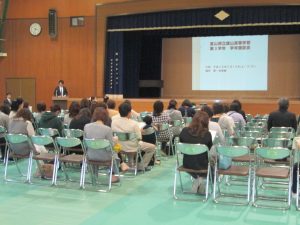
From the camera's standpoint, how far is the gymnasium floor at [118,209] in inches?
197

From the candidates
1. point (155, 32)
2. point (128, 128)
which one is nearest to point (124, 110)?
point (128, 128)

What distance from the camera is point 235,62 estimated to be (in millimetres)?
17453

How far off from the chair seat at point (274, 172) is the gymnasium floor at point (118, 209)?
0.43 metres

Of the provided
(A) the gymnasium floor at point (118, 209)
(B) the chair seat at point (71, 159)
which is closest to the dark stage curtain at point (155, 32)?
(A) the gymnasium floor at point (118, 209)

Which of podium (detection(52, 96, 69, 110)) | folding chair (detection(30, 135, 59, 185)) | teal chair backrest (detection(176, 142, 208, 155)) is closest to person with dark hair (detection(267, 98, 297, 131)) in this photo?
teal chair backrest (detection(176, 142, 208, 155))

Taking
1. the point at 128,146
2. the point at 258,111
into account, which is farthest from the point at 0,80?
the point at 128,146

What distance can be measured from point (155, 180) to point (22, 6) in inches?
549

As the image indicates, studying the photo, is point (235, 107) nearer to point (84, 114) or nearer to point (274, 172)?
point (84, 114)

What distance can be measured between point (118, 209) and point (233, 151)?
1.59 metres

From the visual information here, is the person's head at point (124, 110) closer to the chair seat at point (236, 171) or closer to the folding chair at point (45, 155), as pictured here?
Answer: the folding chair at point (45, 155)

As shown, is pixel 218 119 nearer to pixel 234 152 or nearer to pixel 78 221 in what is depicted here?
pixel 234 152

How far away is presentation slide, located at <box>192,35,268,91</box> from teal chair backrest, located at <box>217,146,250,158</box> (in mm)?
12310

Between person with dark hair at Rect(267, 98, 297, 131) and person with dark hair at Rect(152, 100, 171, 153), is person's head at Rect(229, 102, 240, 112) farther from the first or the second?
person with dark hair at Rect(152, 100, 171, 153)

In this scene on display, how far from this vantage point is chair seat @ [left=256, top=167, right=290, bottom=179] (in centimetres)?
532
